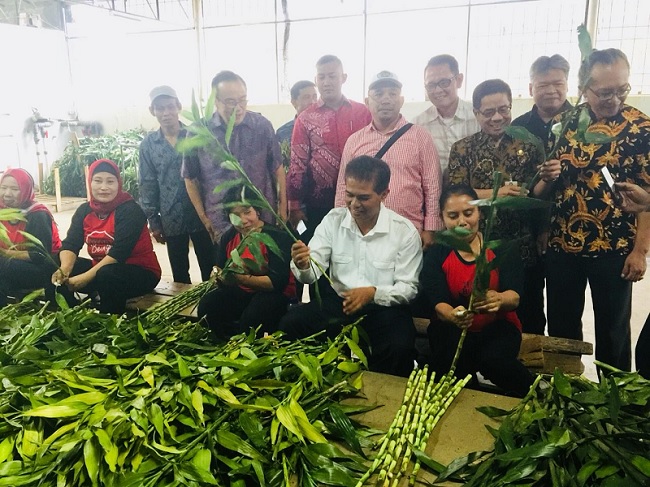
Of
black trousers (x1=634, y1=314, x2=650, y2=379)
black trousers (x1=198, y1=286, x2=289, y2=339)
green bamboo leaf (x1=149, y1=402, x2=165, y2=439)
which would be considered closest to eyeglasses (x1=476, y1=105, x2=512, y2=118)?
black trousers (x1=634, y1=314, x2=650, y2=379)

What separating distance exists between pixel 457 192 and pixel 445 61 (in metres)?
0.57

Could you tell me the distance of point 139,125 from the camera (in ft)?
7.79

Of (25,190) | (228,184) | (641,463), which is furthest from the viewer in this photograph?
(25,190)

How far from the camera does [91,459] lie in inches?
43.1

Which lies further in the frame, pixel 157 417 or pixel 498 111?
pixel 498 111

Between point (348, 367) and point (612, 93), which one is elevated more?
point (612, 93)

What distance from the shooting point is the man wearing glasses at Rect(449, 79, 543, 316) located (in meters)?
1.79

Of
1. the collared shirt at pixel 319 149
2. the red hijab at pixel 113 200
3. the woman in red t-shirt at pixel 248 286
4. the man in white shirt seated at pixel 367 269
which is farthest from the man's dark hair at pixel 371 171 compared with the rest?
the red hijab at pixel 113 200

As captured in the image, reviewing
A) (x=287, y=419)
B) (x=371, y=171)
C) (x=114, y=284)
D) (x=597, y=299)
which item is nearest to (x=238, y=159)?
(x=371, y=171)

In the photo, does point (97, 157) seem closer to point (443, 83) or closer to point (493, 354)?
point (443, 83)

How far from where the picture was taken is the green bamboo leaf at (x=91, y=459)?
1081mm

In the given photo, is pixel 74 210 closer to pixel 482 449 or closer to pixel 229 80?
pixel 229 80

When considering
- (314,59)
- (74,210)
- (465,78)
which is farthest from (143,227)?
(465,78)

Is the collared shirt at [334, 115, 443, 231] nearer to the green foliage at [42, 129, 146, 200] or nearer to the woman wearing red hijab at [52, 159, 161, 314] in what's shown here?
the woman wearing red hijab at [52, 159, 161, 314]
